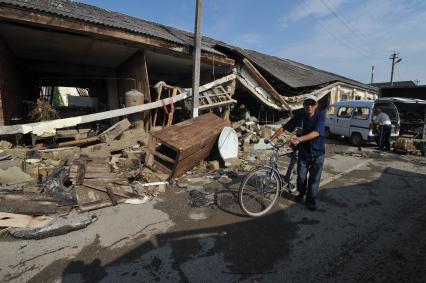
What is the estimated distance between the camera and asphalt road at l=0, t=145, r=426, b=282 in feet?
8.86

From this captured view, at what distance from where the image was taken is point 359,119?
1045 centimetres

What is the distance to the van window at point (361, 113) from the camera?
33.5ft

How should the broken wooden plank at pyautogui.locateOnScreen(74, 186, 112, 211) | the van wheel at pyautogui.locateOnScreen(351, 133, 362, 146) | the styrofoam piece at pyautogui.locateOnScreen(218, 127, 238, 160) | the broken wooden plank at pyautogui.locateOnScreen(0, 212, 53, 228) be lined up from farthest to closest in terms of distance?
the van wheel at pyautogui.locateOnScreen(351, 133, 362, 146) → the styrofoam piece at pyautogui.locateOnScreen(218, 127, 238, 160) → the broken wooden plank at pyautogui.locateOnScreen(74, 186, 112, 211) → the broken wooden plank at pyautogui.locateOnScreen(0, 212, 53, 228)

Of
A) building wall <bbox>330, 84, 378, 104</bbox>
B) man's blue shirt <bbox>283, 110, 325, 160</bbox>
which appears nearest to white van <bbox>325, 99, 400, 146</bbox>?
building wall <bbox>330, 84, 378, 104</bbox>

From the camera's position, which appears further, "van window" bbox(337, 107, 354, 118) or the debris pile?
"van window" bbox(337, 107, 354, 118)

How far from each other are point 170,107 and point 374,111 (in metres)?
8.22

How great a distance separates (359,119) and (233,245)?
961 cm

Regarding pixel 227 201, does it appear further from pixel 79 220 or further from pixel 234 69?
pixel 234 69

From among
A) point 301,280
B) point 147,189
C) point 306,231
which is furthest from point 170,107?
point 301,280

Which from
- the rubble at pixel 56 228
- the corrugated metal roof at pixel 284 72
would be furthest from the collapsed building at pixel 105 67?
the rubble at pixel 56 228

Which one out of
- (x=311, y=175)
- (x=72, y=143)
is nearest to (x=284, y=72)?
(x=311, y=175)

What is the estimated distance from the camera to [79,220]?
3705mm

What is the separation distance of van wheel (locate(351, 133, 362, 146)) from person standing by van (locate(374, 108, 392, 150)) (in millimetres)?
755

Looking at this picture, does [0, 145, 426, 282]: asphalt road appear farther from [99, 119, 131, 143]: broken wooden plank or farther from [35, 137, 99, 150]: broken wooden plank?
[35, 137, 99, 150]: broken wooden plank
